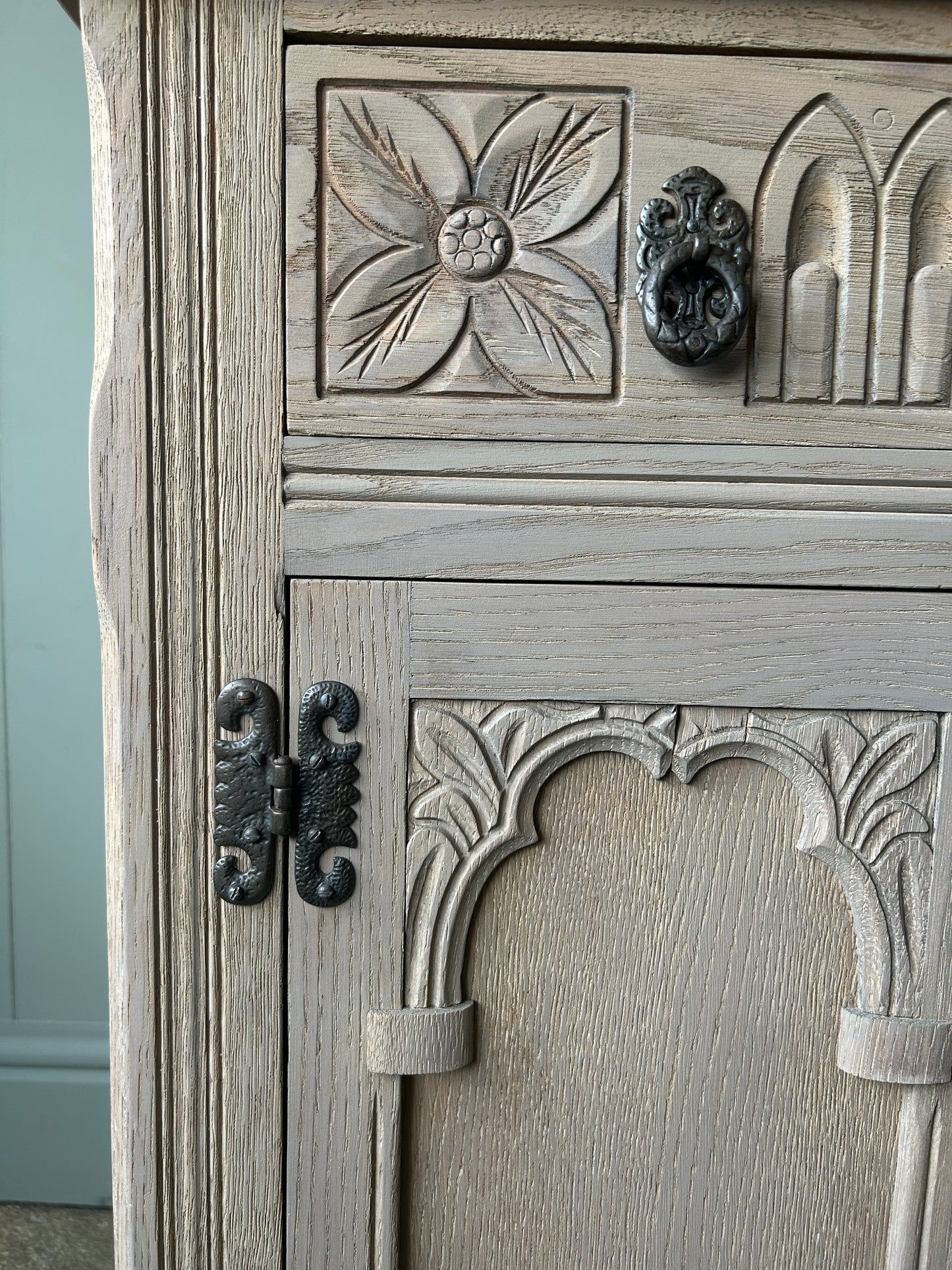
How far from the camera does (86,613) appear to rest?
3.59ft

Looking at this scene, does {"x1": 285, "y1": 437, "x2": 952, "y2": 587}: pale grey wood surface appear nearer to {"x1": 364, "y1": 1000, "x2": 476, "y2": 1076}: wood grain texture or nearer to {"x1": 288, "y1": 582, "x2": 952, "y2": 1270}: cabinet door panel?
{"x1": 288, "y1": 582, "x2": 952, "y2": 1270}: cabinet door panel

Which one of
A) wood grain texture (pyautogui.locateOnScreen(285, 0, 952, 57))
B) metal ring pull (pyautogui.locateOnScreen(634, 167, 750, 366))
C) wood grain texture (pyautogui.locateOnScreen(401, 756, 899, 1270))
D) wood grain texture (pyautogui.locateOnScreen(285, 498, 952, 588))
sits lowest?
wood grain texture (pyautogui.locateOnScreen(401, 756, 899, 1270))

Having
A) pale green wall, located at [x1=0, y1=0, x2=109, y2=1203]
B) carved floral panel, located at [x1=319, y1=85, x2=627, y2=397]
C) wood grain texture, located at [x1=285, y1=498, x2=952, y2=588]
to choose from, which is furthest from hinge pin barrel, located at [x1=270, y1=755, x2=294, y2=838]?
pale green wall, located at [x1=0, y1=0, x2=109, y2=1203]

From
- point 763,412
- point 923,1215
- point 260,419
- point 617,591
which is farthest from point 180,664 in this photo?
point 923,1215

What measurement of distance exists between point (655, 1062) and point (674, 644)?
25cm

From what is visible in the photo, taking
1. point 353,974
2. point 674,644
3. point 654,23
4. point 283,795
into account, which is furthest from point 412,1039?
point 654,23

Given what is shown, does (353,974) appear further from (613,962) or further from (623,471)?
(623,471)

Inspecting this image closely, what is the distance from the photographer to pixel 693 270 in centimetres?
50

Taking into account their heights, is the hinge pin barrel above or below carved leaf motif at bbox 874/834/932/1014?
above

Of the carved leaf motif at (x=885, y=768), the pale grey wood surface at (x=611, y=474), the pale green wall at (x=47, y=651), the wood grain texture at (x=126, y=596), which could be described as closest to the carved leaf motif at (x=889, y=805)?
the carved leaf motif at (x=885, y=768)

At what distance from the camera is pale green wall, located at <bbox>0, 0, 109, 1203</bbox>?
3.30 feet

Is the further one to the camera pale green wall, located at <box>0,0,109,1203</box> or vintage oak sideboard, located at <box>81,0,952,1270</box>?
pale green wall, located at <box>0,0,109,1203</box>

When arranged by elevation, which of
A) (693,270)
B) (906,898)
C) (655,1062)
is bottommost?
(655,1062)

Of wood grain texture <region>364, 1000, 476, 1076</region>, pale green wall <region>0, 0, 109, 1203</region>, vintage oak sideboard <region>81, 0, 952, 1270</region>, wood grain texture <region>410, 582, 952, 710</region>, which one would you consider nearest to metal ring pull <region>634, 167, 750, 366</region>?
vintage oak sideboard <region>81, 0, 952, 1270</region>
